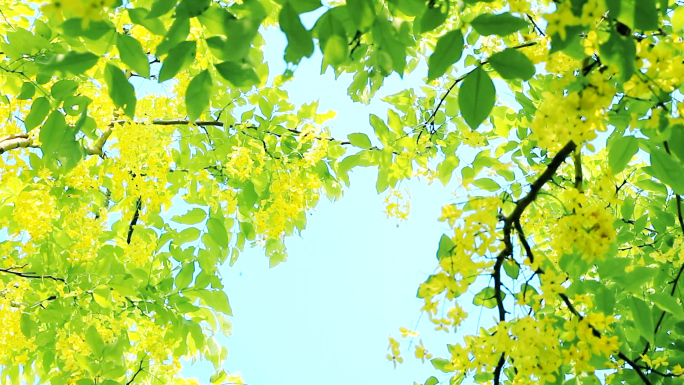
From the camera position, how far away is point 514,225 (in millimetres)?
1208

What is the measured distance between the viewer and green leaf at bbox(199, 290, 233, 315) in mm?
2393

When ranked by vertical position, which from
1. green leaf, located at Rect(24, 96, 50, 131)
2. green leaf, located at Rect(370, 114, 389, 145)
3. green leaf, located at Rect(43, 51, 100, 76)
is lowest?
green leaf, located at Rect(43, 51, 100, 76)

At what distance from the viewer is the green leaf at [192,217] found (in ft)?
7.64

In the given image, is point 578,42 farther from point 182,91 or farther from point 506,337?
point 182,91

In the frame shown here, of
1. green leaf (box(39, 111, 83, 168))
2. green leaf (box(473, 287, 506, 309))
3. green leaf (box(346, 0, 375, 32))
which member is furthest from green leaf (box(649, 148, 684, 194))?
green leaf (box(39, 111, 83, 168))

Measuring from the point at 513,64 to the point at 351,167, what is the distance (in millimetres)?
1366

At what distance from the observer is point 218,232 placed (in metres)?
2.32

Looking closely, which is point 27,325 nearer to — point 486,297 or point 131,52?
point 131,52

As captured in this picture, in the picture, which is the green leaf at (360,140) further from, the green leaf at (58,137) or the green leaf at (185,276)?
the green leaf at (58,137)

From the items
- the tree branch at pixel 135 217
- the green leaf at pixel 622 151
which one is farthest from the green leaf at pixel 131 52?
the tree branch at pixel 135 217

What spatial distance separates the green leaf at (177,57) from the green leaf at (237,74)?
0.06 meters

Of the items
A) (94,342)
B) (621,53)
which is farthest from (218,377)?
(621,53)

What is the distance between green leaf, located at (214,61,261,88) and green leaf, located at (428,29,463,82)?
0.34 m

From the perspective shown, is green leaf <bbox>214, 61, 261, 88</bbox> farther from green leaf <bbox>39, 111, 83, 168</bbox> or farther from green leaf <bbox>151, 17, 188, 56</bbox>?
green leaf <bbox>39, 111, 83, 168</bbox>
